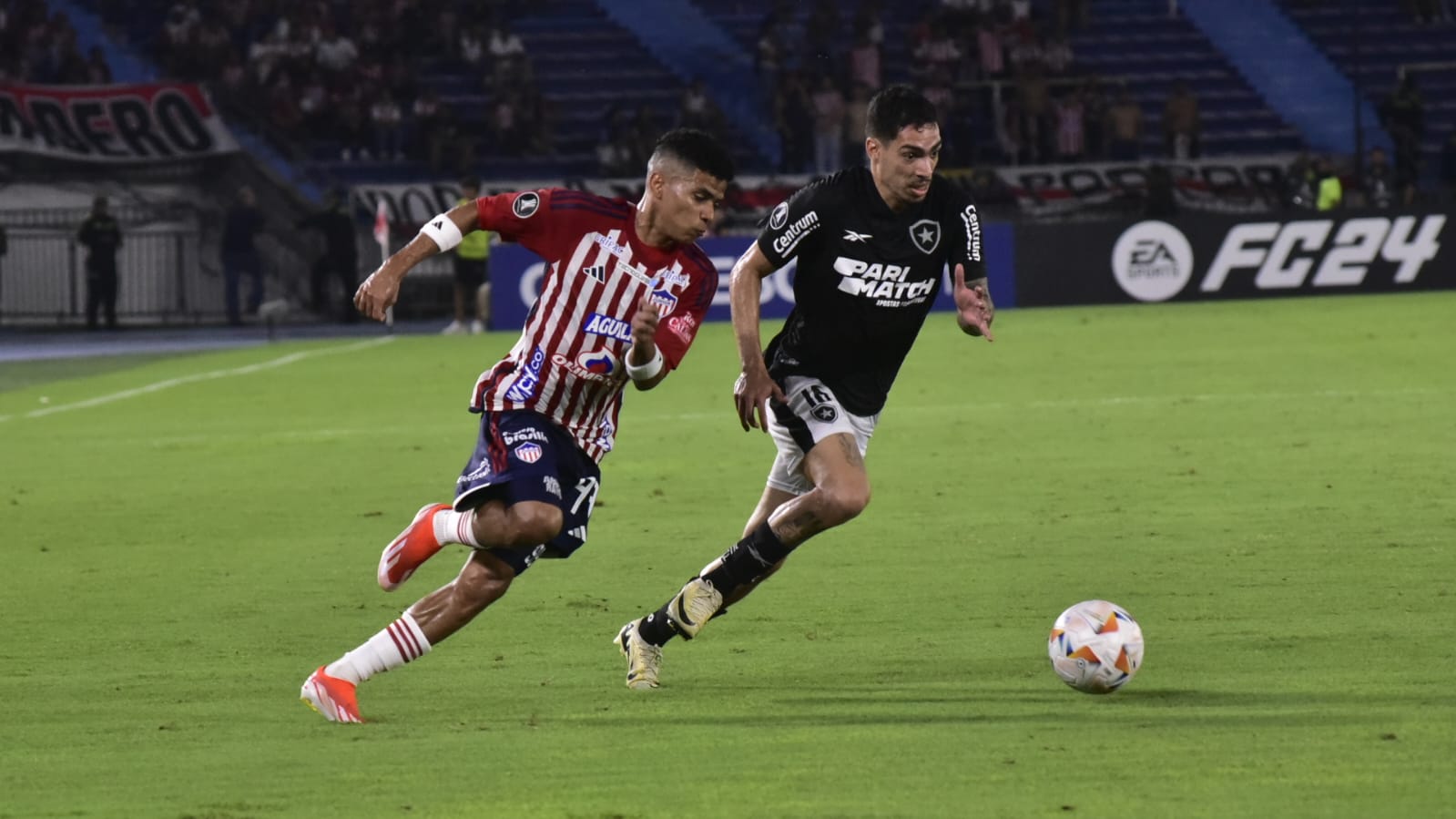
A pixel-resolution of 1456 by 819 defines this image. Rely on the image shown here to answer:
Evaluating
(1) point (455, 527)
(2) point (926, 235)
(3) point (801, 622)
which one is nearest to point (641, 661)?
(1) point (455, 527)

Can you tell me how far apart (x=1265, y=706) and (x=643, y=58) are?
32077 millimetres

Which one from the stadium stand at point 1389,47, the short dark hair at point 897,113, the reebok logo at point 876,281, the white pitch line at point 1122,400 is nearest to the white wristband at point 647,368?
the reebok logo at point 876,281

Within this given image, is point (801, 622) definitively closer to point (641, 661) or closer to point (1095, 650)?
point (641, 661)

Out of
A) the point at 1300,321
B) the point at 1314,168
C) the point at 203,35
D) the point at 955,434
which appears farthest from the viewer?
the point at 203,35

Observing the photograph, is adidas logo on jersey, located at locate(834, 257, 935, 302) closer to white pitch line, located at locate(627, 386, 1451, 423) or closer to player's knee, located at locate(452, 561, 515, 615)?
player's knee, located at locate(452, 561, 515, 615)

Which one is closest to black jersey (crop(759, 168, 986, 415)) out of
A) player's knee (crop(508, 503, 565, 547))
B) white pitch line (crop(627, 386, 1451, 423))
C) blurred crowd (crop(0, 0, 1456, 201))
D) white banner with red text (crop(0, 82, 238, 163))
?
player's knee (crop(508, 503, 565, 547))

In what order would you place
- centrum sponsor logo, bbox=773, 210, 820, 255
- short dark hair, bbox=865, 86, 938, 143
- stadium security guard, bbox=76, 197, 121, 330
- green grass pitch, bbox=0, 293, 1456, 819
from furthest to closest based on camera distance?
stadium security guard, bbox=76, 197, 121, 330
centrum sponsor logo, bbox=773, 210, 820, 255
short dark hair, bbox=865, 86, 938, 143
green grass pitch, bbox=0, 293, 1456, 819

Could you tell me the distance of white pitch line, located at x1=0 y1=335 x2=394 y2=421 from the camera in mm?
19516

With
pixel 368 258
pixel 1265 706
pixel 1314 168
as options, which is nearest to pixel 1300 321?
pixel 1314 168

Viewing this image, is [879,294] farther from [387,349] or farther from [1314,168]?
[1314,168]

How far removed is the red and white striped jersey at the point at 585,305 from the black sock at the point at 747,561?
611mm

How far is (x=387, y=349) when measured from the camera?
25281 mm

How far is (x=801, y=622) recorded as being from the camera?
8305 mm

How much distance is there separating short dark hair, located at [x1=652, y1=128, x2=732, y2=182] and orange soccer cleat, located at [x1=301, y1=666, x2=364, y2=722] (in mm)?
2026
